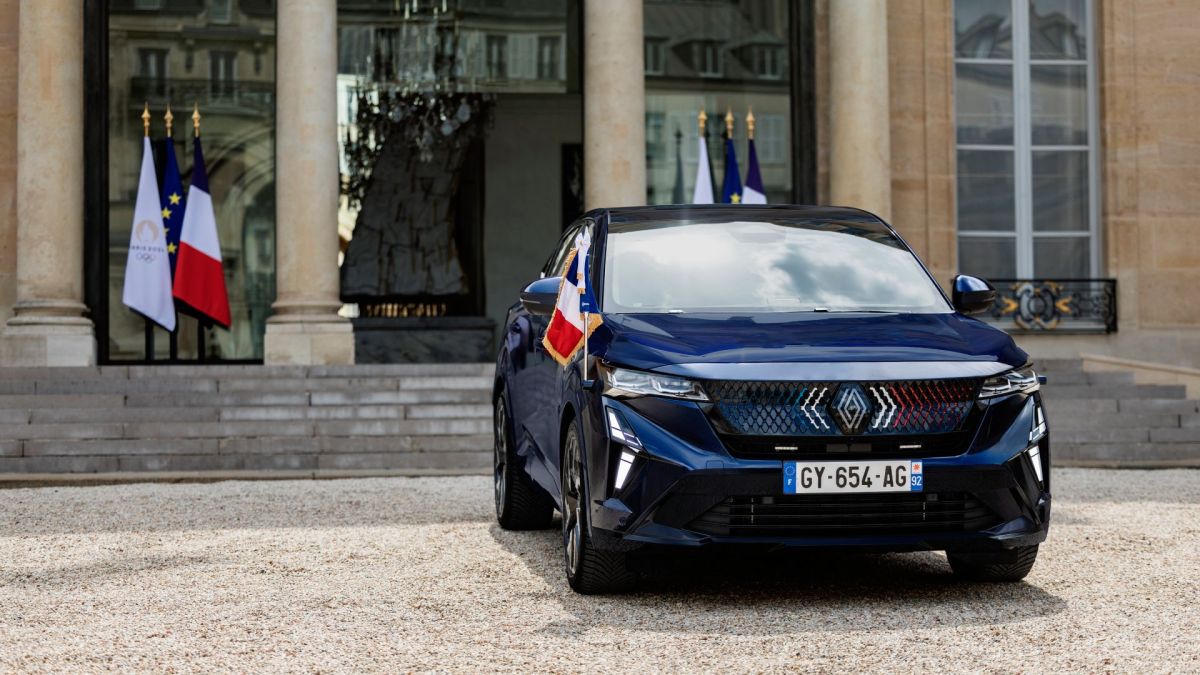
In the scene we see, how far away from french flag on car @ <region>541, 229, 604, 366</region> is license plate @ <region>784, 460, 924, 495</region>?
112cm

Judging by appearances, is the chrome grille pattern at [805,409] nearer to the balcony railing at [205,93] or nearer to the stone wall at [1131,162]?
the stone wall at [1131,162]

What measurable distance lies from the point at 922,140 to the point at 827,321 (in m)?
14.2

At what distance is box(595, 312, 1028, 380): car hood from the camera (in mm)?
5980

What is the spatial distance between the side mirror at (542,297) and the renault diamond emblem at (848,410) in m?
1.54

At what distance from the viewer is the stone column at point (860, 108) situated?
18688 mm

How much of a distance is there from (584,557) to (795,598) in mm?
840

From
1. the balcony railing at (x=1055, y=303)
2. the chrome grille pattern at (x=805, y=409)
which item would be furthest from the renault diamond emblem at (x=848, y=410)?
the balcony railing at (x=1055, y=303)

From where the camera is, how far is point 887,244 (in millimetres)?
7500

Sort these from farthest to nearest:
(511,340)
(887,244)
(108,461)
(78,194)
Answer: (78,194) → (108,461) → (511,340) → (887,244)

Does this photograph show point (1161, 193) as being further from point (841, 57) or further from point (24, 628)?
point (24, 628)

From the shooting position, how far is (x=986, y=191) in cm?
2055

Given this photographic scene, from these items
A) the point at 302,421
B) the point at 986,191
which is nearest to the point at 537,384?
the point at 302,421

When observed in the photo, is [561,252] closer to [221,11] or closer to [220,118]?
[220,118]

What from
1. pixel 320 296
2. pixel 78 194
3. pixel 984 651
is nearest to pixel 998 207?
pixel 320 296
